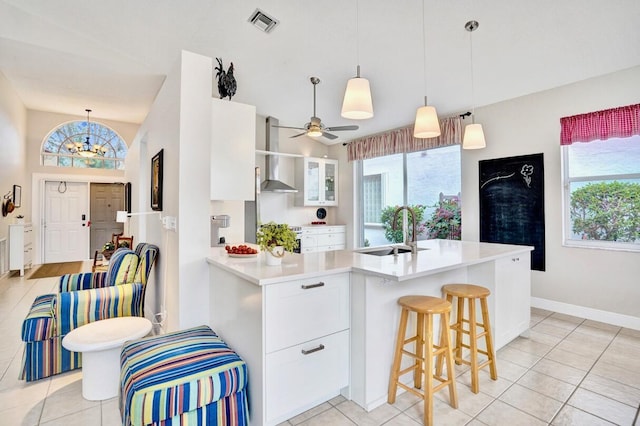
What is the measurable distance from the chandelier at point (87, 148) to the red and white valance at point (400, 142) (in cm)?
559

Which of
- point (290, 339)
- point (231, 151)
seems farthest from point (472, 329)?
point (231, 151)

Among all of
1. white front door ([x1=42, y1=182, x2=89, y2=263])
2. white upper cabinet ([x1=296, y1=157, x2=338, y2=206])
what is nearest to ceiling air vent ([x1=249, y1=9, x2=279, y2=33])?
white upper cabinet ([x1=296, y1=157, x2=338, y2=206])

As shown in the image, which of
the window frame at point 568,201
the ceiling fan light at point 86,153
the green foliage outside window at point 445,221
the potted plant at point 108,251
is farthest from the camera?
the ceiling fan light at point 86,153

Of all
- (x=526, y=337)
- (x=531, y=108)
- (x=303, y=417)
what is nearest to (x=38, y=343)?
(x=303, y=417)

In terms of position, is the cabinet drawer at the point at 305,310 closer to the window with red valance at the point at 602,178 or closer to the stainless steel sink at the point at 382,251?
the stainless steel sink at the point at 382,251

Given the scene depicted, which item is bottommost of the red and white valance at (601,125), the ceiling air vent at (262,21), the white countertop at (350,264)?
the white countertop at (350,264)

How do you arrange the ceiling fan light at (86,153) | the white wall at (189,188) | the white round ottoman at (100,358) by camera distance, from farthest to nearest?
the ceiling fan light at (86,153), the white wall at (189,188), the white round ottoman at (100,358)

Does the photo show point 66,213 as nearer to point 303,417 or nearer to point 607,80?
point 303,417

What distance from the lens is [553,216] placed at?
367 cm

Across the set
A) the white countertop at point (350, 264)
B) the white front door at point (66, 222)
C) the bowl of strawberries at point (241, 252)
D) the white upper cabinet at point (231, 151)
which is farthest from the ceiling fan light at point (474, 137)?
the white front door at point (66, 222)

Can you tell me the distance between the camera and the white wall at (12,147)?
4945mm

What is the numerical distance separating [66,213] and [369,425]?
8.19 metres

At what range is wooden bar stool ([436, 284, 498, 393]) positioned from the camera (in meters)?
2.12

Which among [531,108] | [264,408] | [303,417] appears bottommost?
[303,417]
